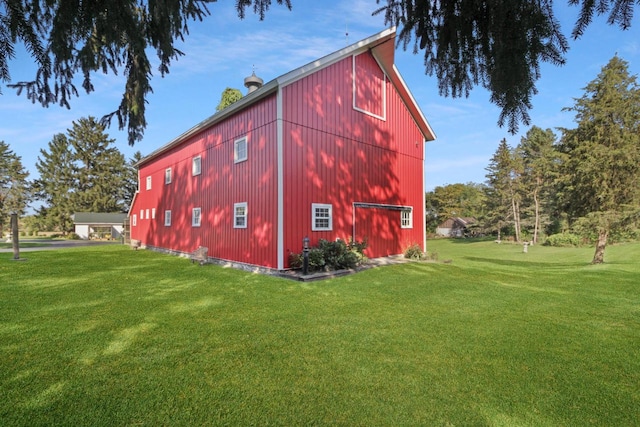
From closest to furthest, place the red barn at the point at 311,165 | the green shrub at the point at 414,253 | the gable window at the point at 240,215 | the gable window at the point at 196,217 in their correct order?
the red barn at the point at 311,165 < the gable window at the point at 240,215 < the green shrub at the point at 414,253 < the gable window at the point at 196,217

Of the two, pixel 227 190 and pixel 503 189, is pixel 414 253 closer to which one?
pixel 227 190

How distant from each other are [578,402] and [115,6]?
5.14 m

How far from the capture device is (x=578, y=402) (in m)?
2.56

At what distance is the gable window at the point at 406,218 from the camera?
13.2m

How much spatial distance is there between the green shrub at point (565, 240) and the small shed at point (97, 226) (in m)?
50.1

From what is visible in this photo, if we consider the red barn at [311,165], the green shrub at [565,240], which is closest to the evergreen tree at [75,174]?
the red barn at [311,165]

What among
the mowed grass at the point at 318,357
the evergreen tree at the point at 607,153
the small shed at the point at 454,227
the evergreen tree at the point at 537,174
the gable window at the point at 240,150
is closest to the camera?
the mowed grass at the point at 318,357

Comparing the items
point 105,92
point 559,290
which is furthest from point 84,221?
point 559,290

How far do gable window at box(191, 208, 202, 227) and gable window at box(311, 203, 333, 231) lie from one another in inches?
240

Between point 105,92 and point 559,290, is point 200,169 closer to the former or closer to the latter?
point 105,92

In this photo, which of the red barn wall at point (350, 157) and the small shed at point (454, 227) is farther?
the small shed at point (454, 227)

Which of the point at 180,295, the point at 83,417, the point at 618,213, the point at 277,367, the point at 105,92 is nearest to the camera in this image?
the point at 83,417

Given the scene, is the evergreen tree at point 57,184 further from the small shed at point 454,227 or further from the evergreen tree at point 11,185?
the small shed at point 454,227

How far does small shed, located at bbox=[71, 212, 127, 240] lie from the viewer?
1529 inches
